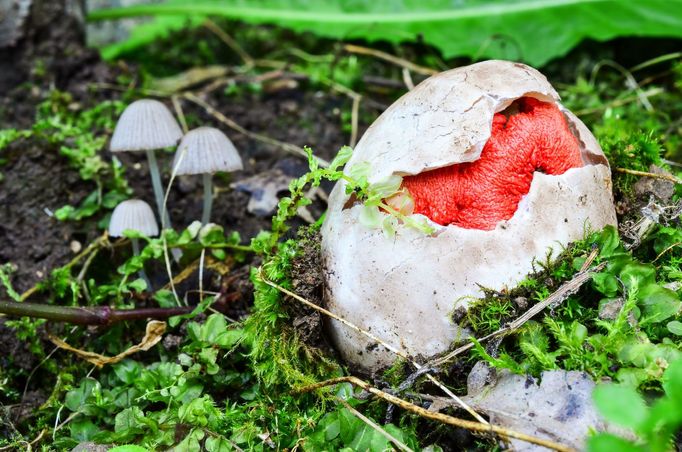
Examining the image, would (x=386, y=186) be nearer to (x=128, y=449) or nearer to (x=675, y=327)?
(x=675, y=327)

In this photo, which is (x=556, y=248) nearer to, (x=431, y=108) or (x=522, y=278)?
(x=522, y=278)

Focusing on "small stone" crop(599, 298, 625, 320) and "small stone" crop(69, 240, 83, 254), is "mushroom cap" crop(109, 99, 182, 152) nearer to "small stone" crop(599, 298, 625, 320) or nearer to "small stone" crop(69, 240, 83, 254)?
"small stone" crop(69, 240, 83, 254)

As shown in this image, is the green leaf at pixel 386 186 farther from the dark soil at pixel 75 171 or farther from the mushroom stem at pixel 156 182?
the mushroom stem at pixel 156 182

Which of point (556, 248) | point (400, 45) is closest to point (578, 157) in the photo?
point (556, 248)

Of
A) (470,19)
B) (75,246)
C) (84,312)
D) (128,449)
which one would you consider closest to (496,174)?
(128,449)

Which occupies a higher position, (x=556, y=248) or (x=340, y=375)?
(x=556, y=248)

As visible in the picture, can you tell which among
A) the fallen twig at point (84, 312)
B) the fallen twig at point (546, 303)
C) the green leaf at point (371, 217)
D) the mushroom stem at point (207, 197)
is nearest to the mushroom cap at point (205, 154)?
the mushroom stem at point (207, 197)
